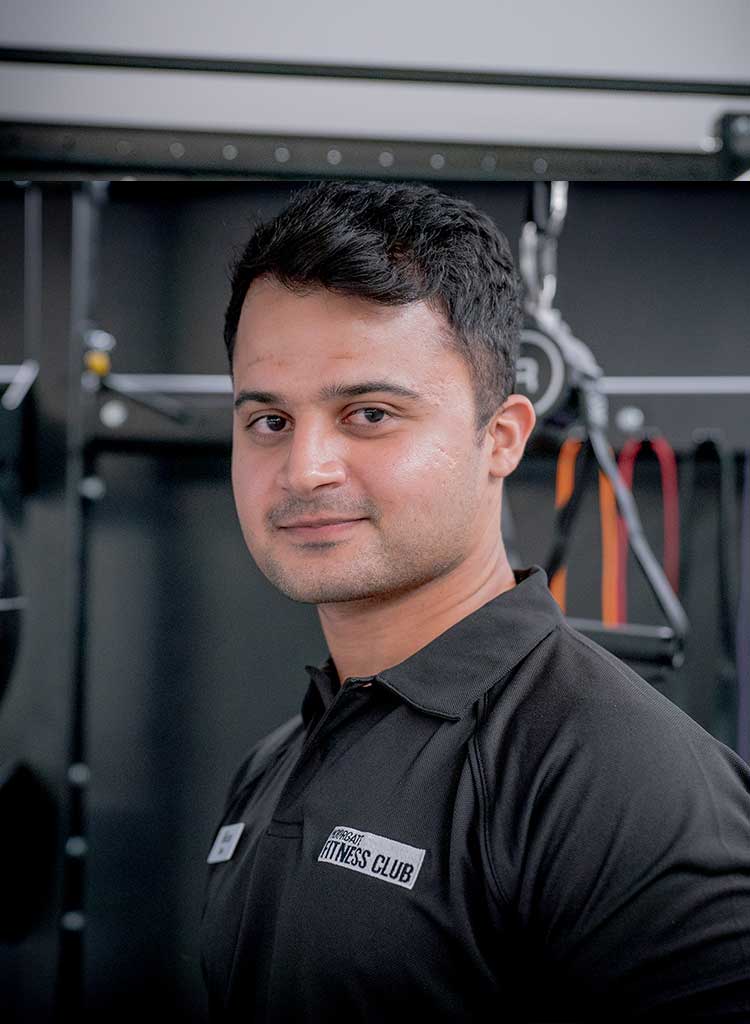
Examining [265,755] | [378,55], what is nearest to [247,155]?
[378,55]

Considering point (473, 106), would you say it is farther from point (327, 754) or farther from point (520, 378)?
point (327, 754)

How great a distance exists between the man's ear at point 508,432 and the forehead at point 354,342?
0.32 feet

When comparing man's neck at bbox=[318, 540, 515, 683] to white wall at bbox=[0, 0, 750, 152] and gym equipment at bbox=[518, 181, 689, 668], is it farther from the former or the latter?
white wall at bbox=[0, 0, 750, 152]

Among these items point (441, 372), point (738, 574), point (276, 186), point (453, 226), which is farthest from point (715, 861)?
point (276, 186)

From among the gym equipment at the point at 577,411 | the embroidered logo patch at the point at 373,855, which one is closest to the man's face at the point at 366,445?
the embroidered logo patch at the point at 373,855

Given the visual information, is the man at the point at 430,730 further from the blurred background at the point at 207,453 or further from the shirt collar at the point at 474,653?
the blurred background at the point at 207,453

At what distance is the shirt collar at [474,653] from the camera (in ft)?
3.05

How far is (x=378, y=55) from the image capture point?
1.39 metres

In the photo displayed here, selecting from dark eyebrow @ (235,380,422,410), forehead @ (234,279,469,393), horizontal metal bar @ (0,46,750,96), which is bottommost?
dark eyebrow @ (235,380,422,410)

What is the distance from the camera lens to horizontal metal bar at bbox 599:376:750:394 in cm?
175

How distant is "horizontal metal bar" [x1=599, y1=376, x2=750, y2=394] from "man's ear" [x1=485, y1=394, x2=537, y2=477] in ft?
2.25

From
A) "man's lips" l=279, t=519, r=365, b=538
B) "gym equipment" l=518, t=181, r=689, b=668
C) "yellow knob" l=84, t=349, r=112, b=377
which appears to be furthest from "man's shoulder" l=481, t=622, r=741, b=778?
"yellow knob" l=84, t=349, r=112, b=377

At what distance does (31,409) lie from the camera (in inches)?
67.1

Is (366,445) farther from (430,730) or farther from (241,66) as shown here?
(241,66)
